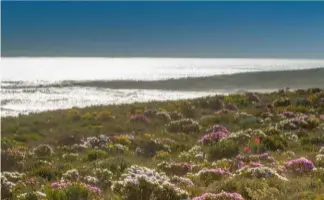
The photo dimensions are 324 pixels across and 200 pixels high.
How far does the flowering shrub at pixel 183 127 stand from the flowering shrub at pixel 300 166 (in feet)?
41.8

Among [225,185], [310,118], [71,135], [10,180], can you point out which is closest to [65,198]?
[225,185]

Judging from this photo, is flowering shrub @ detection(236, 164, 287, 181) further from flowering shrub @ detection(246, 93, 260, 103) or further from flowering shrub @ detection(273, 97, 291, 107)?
flowering shrub @ detection(246, 93, 260, 103)

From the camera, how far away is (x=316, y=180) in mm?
11656

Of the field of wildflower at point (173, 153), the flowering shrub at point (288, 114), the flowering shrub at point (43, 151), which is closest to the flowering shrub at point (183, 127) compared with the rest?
the field of wildflower at point (173, 153)

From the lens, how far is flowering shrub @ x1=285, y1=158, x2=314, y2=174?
13.6m

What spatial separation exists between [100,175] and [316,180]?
6111 mm

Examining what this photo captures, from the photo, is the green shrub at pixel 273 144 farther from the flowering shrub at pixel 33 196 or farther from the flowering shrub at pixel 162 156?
the flowering shrub at pixel 33 196

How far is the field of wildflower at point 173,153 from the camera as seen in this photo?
10734 mm

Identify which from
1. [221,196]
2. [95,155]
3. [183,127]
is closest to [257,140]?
[95,155]

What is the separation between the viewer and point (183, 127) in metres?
27.4

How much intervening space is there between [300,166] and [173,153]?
7.76 m

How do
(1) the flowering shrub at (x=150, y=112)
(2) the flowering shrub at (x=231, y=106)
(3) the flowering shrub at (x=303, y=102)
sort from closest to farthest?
(1) the flowering shrub at (x=150, y=112) < (3) the flowering shrub at (x=303, y=102) < (2) the flowering shrub at (x=231, y=106)

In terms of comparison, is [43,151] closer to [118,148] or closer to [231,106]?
[118,148]

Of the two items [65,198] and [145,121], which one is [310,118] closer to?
[145,121]
